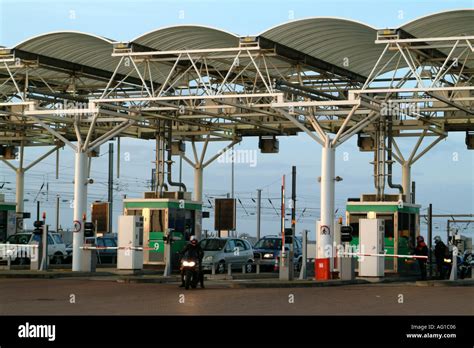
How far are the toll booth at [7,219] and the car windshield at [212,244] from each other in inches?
420

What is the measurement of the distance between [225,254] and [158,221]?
3129 mm

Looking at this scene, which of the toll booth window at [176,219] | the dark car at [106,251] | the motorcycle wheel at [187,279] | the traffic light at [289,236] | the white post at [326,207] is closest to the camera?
the motorcycle wheel at [187,279]

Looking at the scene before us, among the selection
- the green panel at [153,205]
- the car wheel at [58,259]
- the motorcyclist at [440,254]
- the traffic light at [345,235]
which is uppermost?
the green panel at [153,205]

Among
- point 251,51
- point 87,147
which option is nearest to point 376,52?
point 251,51

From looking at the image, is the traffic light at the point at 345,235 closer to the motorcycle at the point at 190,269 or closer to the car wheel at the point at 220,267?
the motorcycle at the point at 190,269

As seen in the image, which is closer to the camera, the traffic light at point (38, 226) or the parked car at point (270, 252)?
the traffic light at point (38, 226)

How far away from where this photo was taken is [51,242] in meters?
49.4

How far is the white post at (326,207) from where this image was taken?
1357 inches

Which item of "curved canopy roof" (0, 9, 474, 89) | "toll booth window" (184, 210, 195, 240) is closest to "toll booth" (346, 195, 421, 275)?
"curved canopy roof" (0, 9, 474, 89)

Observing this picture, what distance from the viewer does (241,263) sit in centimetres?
4372

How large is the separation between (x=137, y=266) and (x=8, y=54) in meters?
8.64

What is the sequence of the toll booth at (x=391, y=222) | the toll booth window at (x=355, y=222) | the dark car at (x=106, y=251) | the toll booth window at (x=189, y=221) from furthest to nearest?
the dark car at (x=106, y=251) < the toll booth window at (x=189, y=221) < the toll booth window at (x=355, y=222) < the toll booth at (x=391, y=222)

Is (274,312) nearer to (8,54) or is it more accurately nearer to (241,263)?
(8,54)

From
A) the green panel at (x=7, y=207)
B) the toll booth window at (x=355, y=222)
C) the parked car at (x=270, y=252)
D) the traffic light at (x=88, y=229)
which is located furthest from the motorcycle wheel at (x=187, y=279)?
the green panel at (x=7, y=207)
